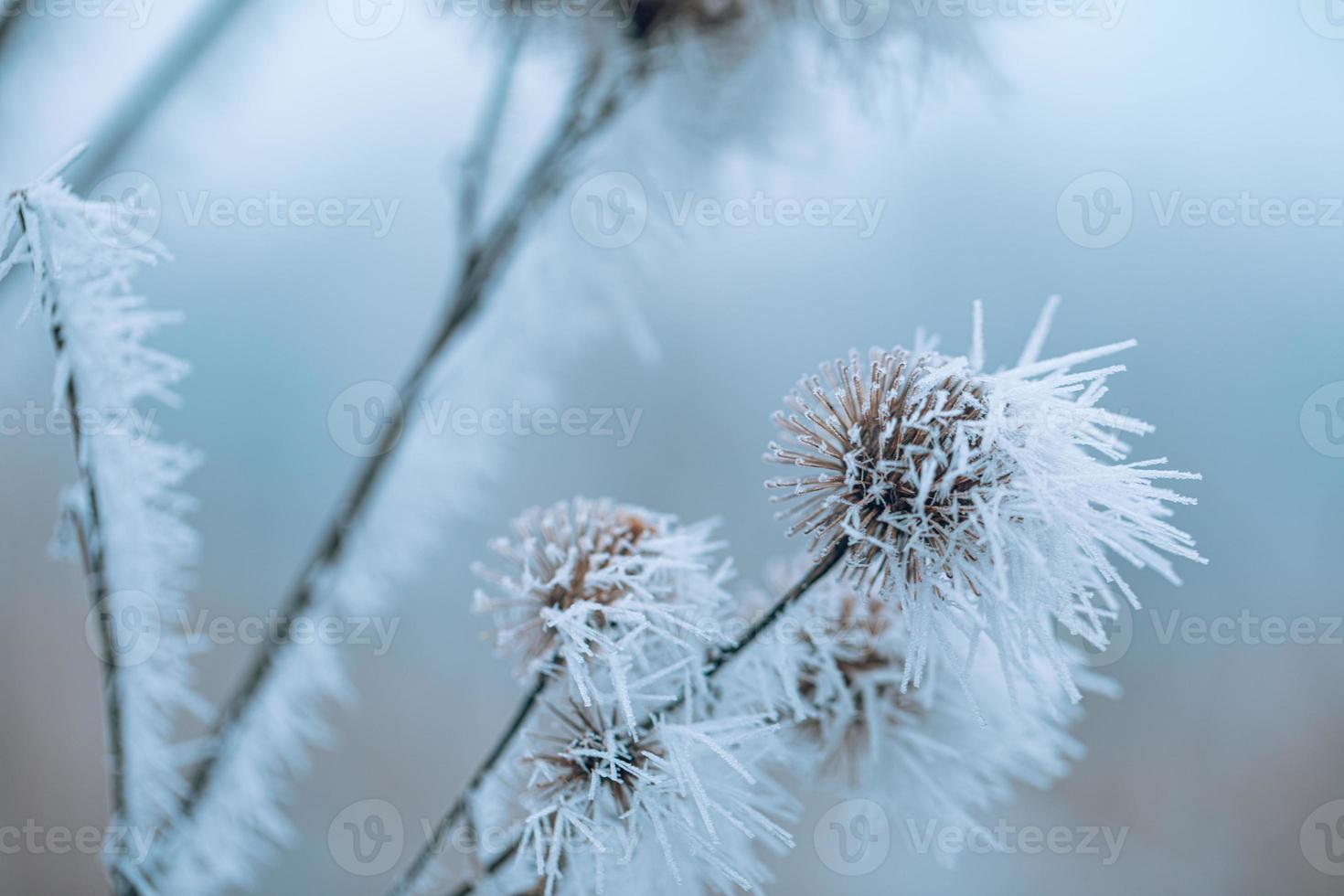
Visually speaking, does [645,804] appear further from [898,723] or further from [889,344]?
[889,344]

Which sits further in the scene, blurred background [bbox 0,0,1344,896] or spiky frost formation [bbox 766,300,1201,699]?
blurred background [bbox 0,0,1344,896]

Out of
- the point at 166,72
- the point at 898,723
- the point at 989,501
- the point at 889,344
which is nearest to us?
the point at 989,501

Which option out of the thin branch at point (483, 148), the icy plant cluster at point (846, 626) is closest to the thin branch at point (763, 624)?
the icy plant cluster at point (846, 626)

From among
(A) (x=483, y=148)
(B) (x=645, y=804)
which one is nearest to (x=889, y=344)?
(A) (x=483, y=148)

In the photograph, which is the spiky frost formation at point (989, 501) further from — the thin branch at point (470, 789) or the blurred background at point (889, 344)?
the blurred background at point (889, 344)

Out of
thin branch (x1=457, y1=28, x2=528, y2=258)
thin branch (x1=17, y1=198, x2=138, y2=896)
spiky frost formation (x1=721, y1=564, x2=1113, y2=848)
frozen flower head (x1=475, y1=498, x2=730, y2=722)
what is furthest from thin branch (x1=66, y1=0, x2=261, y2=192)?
spiky frost formation (x1=721, y1=564, x2=1113, y2=848)

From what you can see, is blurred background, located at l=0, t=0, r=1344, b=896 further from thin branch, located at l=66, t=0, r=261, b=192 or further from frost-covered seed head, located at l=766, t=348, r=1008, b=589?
frost-covered seed head, located at l=766, t=348, r=1008, b=589
